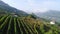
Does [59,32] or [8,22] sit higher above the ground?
[8,22]

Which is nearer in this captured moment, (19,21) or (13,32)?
(13,32)

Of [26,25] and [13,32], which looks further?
[26,25]

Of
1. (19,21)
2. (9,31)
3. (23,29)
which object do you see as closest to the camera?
(9,31)

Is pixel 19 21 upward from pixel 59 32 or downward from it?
upward

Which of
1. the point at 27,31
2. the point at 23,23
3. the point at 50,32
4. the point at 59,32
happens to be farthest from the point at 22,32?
the point at 59,32

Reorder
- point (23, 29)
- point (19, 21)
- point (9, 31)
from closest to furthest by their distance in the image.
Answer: point (9, 31) < point (23, 29) < point (19, 21)

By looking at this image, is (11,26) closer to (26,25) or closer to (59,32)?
(26,25)

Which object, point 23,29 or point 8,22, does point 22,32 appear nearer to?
point 23,29

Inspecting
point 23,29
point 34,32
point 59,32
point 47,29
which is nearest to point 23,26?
point 23,29
